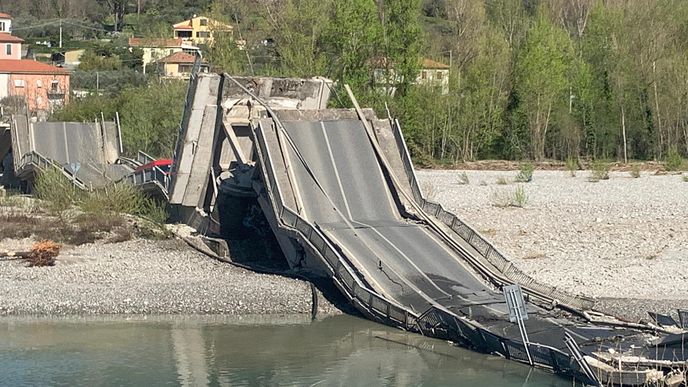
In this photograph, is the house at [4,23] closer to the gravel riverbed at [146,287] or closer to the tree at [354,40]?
the tree at [354,40]

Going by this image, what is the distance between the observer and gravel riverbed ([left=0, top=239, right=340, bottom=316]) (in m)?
20.5

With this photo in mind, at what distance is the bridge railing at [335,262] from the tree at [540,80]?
33.5 metres

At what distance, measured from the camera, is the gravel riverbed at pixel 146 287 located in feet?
67.2

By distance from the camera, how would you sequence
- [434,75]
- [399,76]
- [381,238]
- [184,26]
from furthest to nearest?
[184,26] → [434,75] → [399,76] → [381,238]

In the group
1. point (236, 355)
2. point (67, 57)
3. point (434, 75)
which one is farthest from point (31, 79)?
point (236, 355)

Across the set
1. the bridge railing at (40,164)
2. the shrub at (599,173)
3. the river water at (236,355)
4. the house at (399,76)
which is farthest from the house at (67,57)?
the river water at (236,355)

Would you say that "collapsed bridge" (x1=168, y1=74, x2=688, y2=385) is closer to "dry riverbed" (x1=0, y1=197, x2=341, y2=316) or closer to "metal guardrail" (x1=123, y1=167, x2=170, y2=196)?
"dry riverbed" (x1=0, y1=197, x2=341, y2=316)

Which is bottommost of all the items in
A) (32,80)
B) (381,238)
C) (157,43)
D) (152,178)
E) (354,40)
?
(381,238)

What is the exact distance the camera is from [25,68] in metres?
78.2

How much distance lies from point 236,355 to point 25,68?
64.1 meters

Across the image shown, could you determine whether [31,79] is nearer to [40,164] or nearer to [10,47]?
[10,47]

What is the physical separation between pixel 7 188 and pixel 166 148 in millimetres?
9232

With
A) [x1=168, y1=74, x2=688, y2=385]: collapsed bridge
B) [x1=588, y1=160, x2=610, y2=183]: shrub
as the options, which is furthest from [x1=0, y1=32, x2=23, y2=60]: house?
[x1=168, y1=74, x2=688, y2=385]: collapsed bridge

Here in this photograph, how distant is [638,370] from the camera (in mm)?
14922
